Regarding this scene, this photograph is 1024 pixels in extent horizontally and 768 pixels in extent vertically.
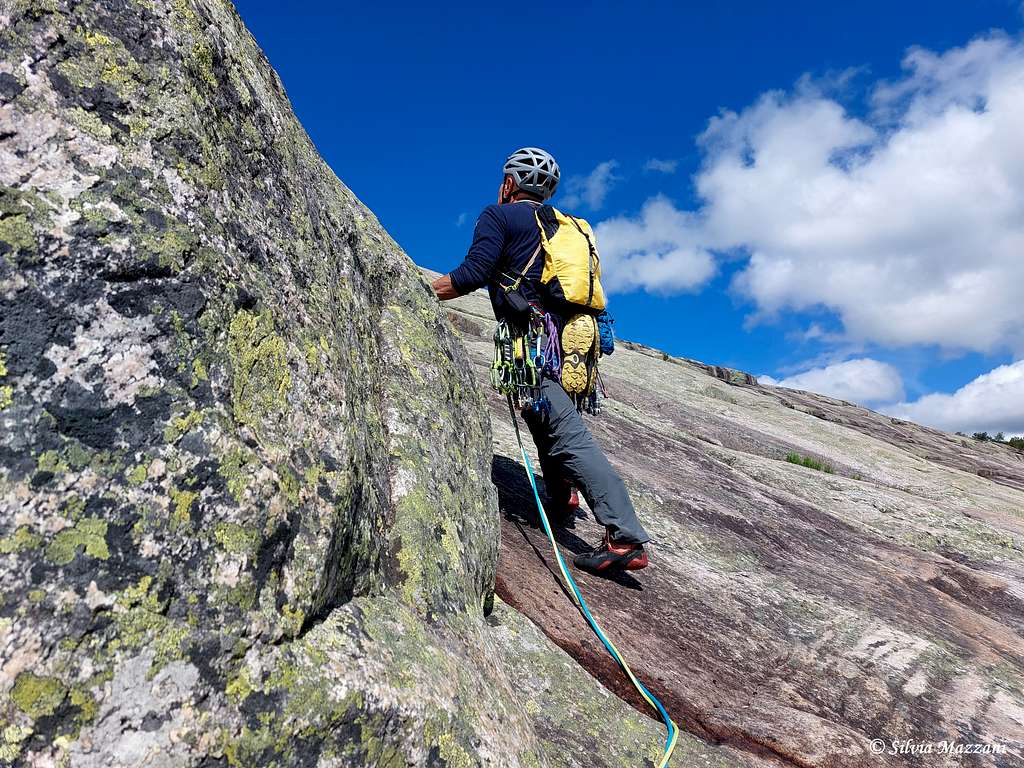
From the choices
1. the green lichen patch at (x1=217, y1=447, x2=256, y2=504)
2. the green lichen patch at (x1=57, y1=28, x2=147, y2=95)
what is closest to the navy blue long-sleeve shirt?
the green lichen patch at (x1=57, y1=28, x2=147, y2=95)

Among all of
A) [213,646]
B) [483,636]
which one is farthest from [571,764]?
[213,646]

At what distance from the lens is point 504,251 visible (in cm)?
682

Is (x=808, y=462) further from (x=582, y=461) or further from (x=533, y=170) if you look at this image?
(x=533, y=170)

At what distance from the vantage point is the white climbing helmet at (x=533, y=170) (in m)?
7.28

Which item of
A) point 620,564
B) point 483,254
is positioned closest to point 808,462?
point 620,564

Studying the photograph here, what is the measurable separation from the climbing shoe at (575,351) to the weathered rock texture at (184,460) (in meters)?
3.43

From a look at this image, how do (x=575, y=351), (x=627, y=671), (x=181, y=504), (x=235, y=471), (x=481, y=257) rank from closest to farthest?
(x=181, y=504), (x=235, y=471), (x=627, y=671), (x=481, y=257), (x=575, y=351)

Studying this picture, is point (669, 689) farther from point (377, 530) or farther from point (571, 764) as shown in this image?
point (377, 530)

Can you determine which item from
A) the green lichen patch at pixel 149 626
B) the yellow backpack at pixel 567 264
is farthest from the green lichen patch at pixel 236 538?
the yellow backpack at pixel 567 264

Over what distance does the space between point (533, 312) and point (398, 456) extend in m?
2.92

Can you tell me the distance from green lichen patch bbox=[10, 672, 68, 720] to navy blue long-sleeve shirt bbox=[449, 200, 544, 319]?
5073mm

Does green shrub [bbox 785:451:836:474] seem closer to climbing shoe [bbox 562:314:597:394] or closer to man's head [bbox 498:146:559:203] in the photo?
climbing shoe [bbox 562:314:597:394]

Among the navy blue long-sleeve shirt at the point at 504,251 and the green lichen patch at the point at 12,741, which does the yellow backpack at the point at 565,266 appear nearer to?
the navy blue long-sleeve shirt at the point at 504,251

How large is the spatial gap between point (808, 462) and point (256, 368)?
15686 millimetres
